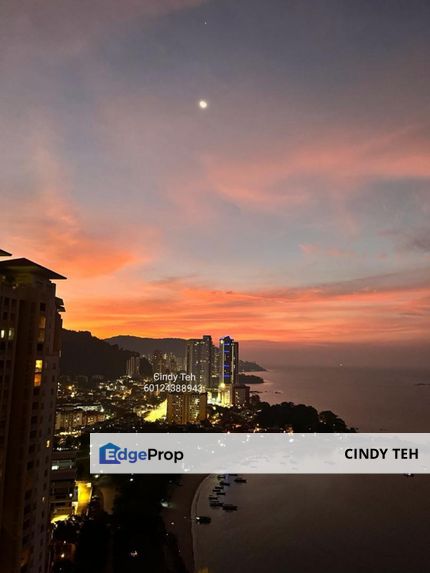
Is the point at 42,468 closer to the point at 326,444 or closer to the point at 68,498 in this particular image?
the point at 68,498

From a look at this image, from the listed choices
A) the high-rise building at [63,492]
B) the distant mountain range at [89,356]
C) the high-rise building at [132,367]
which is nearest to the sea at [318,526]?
the high-rise building at [63,492]

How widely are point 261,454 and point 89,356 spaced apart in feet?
126

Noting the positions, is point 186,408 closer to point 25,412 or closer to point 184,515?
point 184,515

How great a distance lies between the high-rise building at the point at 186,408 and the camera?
94.9ft

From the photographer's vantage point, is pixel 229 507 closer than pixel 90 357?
Yes

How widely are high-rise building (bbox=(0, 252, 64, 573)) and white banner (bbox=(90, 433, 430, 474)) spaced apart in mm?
8880

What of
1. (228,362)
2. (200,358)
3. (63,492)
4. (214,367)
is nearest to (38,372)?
(63,492)

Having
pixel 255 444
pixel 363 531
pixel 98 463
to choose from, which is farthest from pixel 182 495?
pixel 255 444

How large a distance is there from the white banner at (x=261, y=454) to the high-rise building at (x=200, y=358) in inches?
985

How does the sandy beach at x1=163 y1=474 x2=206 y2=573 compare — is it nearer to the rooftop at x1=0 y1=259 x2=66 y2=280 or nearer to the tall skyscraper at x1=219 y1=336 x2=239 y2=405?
the rooftop at x1=0 y1=259 x2=66 y2=280

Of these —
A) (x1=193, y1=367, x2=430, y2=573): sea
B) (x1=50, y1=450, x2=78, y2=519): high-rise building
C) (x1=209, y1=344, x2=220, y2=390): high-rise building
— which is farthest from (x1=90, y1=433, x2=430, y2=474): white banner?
(x1=209, y1=344, x2=220, y2=390): high-rise building

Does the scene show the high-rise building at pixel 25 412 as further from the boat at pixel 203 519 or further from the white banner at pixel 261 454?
the white banner at pixel 261 454

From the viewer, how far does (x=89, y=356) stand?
184 feet

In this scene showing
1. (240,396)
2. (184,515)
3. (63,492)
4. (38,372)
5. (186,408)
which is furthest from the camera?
(240,396)
